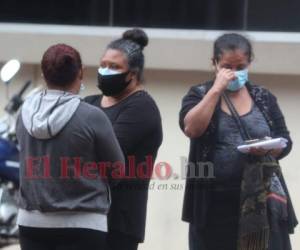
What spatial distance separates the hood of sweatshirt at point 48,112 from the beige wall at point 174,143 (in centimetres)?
226

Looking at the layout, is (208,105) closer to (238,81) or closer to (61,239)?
(238,81)

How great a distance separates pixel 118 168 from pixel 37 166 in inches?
16.4

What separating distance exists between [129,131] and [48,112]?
0.56 m

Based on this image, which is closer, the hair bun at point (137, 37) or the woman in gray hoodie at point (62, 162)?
the woman in gray hoodie at point (62, 162)

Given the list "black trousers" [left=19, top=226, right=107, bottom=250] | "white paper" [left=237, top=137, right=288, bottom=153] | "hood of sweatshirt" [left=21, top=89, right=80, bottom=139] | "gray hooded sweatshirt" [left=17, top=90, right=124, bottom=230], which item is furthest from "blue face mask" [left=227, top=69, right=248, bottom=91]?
"black trousers" [left=19, top=226, right=107, bottom=250]

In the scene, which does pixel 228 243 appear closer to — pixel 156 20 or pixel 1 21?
pixel 156 20

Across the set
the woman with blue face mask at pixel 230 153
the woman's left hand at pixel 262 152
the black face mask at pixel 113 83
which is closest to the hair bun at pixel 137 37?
the black face mask at pixel 113 83

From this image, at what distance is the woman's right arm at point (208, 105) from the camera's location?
4414mm

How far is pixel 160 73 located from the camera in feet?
20.6

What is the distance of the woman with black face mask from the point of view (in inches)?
174

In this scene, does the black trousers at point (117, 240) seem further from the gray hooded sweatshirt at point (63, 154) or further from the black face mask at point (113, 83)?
the black face mask at point (113, 83)

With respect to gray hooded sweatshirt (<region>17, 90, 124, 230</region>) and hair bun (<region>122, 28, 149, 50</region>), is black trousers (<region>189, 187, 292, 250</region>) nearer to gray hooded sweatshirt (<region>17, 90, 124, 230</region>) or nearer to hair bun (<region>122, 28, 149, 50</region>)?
gray hooded sweatshirt (<region>17, 90, 124, 230</region>)

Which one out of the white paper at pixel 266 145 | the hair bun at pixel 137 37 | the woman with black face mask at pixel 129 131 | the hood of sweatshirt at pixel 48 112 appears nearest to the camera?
the hood of sweatshirt at pixel 48 112

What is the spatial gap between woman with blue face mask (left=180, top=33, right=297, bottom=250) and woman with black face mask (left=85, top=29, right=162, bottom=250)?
23 cm
